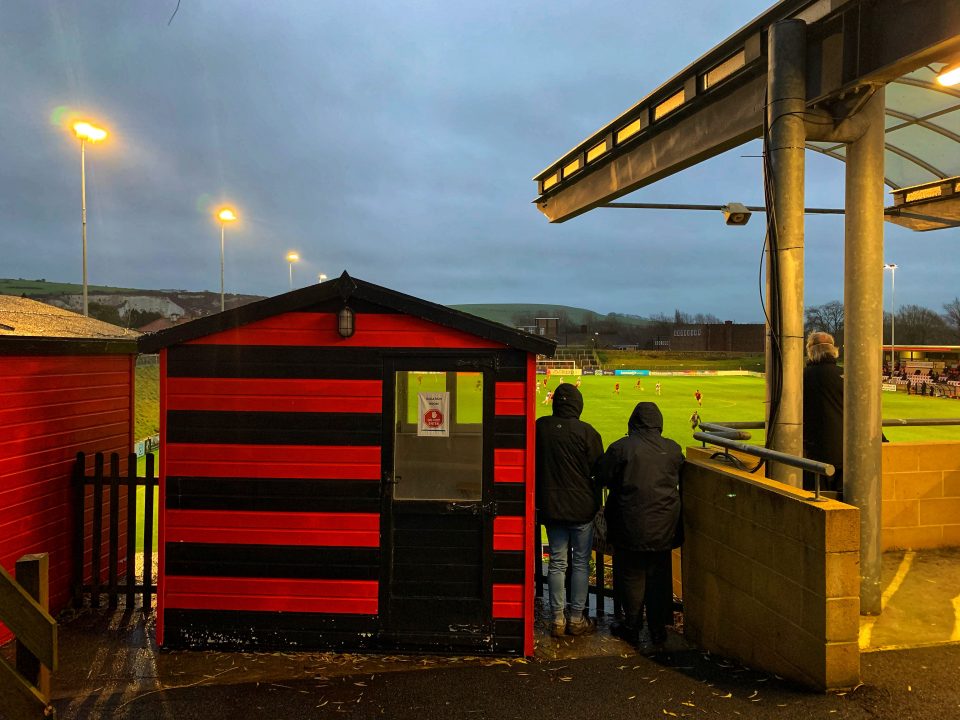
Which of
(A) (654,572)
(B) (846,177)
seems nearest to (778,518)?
(A) (654,572)

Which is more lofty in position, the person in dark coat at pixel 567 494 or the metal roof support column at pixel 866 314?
the metal roof support column at pixel 866 314

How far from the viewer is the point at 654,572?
508cm

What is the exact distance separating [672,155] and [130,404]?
6.92m

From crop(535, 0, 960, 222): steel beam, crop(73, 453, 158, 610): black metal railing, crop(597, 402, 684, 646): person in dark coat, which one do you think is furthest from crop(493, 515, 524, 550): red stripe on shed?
crop(535, 0, 960, 222): steel beam

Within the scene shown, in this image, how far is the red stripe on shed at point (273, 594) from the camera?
16.3 ft

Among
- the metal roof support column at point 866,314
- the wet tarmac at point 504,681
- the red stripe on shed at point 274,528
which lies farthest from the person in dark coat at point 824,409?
the red stripe on shed at point 274,528

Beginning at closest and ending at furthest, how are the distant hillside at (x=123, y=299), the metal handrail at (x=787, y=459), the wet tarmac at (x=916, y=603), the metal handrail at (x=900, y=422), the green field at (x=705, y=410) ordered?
the metal handrail at (x=787, y=459)
the wet tarmac at (x=916, y=603)
the metal handrail at (x=900, y=422)
the green field at (x=705, y=410)
the distant hillside at (x=123, y=299)

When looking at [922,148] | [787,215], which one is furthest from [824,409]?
[922,148]

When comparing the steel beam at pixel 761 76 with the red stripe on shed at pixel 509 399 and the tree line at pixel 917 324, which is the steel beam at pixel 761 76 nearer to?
the red stripe on shed at pixel 509 399

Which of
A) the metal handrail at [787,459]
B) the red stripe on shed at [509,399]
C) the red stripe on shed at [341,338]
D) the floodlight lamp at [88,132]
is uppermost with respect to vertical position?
the floodlight lamp at [88,132]

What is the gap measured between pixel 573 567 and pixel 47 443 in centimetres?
487

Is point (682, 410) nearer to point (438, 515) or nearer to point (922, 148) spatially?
point (922, 148)

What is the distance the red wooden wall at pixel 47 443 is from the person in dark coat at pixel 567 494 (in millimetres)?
4342

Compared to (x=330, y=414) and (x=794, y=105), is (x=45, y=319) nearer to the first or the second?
(x=330, y=414)
